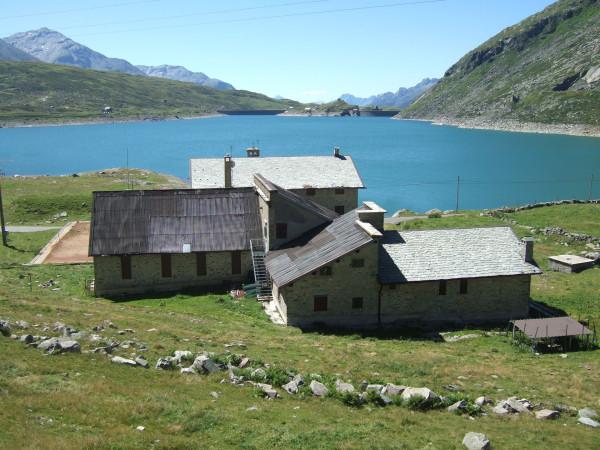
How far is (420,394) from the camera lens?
18.4m

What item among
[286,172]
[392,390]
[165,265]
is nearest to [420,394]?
[392,390]

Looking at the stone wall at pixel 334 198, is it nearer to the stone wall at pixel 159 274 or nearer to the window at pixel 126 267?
the stone wall at pixel 159 274

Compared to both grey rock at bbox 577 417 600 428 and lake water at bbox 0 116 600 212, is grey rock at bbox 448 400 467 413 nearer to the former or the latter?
grey rock at bbox 577 417 600 428

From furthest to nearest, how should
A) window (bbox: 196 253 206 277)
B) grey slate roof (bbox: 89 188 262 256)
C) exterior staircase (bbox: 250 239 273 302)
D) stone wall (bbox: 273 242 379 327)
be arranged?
window (bbox: 196 253 206 277)
grey slate roof (bbox: 89 188 262 256)
exterior staircase (bbox: 250 239 273 302)
stone wall (bbox: 273 242 379 327)

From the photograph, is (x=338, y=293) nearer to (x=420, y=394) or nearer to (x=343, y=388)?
(x=343, y=388)

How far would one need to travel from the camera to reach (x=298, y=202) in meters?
37.9

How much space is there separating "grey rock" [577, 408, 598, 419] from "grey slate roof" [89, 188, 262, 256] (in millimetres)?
24050

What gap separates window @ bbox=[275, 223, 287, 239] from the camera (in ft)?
123

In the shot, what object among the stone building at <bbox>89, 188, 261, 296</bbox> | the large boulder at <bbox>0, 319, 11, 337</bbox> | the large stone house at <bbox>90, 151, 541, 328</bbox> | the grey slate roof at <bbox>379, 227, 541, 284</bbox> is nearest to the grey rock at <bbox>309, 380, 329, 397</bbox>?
the large boulder at <bbox>0, 319, 11, 337</bbox>

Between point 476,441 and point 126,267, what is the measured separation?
27600mm

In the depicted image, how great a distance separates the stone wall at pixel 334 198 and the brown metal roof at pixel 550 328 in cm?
2610

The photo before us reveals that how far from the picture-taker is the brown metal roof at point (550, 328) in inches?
1106

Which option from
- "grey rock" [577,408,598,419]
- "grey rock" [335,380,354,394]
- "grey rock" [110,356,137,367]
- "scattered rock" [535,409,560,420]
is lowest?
"grey rock" [577,408,598,419]

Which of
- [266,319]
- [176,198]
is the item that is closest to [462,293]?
[266,319]
